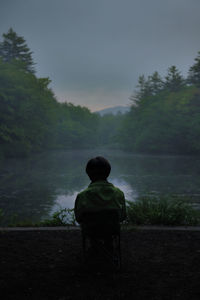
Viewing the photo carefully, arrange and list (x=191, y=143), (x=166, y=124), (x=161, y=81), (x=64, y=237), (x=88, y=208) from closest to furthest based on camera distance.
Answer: (x=88, y=208) → (x=64, y=237) → (x=191, y=143) → (x=166, y=124) → (x=161, y=81)

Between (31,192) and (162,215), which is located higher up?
(162,215)

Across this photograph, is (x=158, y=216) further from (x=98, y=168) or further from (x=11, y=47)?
(x=11, y=47)

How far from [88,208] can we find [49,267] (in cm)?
89

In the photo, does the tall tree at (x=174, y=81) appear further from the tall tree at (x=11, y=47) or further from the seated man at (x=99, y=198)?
the seated man at (x=99, y=198)

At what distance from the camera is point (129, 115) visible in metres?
73.0

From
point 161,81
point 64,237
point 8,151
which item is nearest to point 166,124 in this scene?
point 161,81

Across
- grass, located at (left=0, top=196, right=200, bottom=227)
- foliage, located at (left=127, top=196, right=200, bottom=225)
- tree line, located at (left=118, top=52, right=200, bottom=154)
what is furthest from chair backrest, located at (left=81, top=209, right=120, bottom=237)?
tree line, located at (left=118, top=52, right=200, bottom=154)

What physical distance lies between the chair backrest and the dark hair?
0.43m

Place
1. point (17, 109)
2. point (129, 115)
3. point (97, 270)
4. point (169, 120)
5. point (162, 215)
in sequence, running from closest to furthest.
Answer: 1. point (97, 270)
2. point (162, 215)
3. point (17, 109)
4. point (169, 120)
5. point (129, 115)

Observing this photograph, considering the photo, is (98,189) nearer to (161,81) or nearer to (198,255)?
(198,255)

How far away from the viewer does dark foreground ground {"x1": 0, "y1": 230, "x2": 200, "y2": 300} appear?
3.01 m

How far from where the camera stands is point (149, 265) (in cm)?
377

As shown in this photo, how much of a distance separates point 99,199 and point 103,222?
0.24 m

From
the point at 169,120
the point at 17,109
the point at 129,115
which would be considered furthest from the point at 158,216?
the point at 129,115
